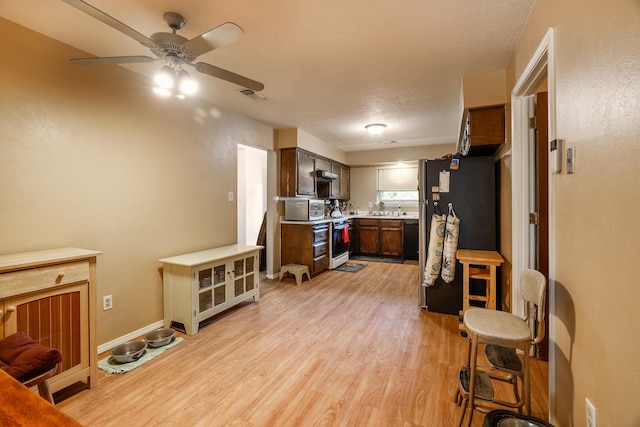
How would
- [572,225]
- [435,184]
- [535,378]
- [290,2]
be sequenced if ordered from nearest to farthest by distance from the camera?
[572,225], [290,2], [535,378], [435,184]

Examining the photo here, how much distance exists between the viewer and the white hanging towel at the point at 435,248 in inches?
119

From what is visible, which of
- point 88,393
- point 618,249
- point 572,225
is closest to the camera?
point 618,249

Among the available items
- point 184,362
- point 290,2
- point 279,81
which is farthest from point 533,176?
point 184,362

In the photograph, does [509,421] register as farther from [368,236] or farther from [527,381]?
[368,236]

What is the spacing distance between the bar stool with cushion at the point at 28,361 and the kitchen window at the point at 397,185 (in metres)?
6.22

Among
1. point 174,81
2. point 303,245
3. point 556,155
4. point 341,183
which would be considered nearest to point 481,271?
point 556,155

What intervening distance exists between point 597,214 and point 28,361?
2.43 metres

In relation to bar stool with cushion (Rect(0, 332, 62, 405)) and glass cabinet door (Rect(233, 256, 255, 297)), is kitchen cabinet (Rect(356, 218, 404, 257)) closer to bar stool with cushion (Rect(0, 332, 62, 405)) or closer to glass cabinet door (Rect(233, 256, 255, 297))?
glass cabinet door (Rect(233, 256, 255, 297))

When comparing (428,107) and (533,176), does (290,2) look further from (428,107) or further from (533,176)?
(428,107)

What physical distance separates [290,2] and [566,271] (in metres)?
2.05

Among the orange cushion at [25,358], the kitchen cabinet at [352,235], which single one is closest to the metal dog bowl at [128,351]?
the orange cushion at [25,358]

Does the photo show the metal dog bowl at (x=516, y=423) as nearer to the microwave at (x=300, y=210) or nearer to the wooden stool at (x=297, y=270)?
the wooden stool at (x=297, y=270)

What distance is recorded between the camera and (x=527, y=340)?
4.46 feet

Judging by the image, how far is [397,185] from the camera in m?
6.63
